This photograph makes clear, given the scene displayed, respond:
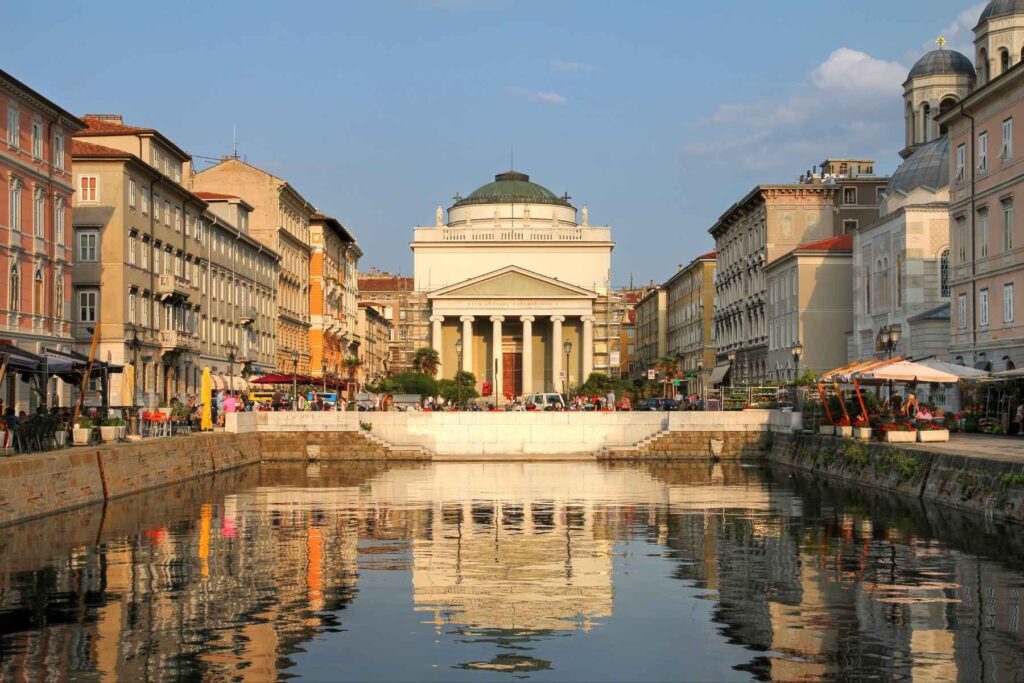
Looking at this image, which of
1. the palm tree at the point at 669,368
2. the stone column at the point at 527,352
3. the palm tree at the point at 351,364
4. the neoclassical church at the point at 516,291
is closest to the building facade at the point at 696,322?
the palm tree at the point at 669,368

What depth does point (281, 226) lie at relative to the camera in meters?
100

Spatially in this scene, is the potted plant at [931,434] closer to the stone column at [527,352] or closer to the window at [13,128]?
the window at [13,128]

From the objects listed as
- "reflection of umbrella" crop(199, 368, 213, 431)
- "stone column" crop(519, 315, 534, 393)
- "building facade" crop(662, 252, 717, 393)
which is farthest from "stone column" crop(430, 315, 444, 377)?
"reflection of umbrella" crop(199, 368, 213, 431)

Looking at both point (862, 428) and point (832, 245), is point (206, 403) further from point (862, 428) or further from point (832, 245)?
point (832, 245)

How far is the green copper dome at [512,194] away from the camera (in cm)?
14588

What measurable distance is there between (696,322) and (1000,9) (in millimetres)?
62760

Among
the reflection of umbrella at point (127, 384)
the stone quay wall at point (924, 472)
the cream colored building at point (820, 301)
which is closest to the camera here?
the stone quay wall at point (924, 472)

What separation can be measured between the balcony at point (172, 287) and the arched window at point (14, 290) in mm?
17484

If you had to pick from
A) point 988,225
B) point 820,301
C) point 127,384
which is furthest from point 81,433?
point 820,301

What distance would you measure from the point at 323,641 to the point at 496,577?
588 centimetres

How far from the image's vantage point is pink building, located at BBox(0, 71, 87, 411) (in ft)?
164

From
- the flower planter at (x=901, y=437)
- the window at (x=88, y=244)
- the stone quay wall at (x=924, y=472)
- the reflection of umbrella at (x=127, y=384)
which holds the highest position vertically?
the window at (x=88, y=244)

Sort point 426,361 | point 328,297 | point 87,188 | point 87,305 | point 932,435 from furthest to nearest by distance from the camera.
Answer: point 426,361 → point 328,297 → point 87,305 → point 87,188 → point 932,435

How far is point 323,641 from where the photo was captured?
1700 cm
